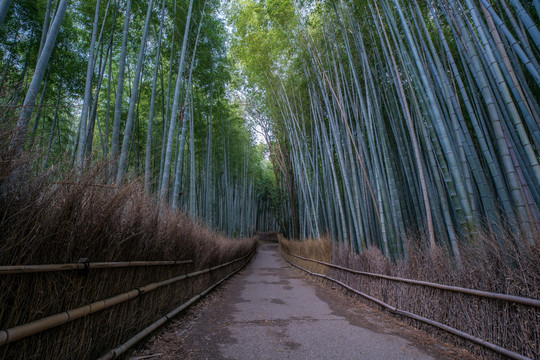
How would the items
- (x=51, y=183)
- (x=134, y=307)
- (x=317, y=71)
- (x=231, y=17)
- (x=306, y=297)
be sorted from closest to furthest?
(x=51, y=183) < (x=134, y=307) < (x=306, y=297) < (x=317, y=71) < (x=231, y=17)

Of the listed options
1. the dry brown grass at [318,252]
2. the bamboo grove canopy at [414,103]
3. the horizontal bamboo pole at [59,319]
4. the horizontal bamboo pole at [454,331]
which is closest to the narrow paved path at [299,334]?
the horizontal bamboo pole at [454,331]

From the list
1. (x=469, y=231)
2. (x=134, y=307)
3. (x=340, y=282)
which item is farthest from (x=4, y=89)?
(x=340, y=282)

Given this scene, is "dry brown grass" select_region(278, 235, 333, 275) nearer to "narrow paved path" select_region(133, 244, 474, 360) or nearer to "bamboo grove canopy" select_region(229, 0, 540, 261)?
"bamboo grove canopy" select_region(229, 0, 540, 261)

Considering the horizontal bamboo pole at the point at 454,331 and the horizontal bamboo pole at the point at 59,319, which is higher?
the horizontal bamboo pole at the point at 59,319

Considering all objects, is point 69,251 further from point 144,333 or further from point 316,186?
point 316,186

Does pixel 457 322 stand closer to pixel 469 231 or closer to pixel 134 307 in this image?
pixel 469 231

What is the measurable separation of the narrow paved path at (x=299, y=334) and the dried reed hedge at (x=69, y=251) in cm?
59

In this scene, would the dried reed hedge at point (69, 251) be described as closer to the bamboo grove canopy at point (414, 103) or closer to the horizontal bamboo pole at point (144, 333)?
the horizontal bamboo pole at point (144, 333)

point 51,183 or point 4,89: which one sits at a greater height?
point 4,89

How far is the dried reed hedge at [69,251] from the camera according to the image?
3.52 feet

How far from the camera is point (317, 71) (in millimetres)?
5246

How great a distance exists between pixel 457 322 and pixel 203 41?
679cm

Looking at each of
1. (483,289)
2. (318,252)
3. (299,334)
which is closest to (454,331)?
(483,289)

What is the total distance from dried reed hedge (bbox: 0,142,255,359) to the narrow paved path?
0.59m
